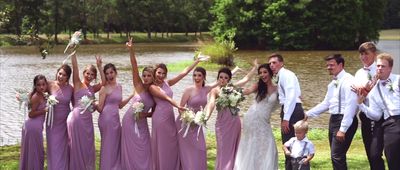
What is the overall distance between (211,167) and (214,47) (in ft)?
84.8

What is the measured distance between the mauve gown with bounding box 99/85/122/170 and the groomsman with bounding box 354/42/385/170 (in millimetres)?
3740

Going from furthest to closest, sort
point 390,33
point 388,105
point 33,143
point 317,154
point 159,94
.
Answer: point 390,33, point 317,154, point 33,143, point 159,94, point 388,105

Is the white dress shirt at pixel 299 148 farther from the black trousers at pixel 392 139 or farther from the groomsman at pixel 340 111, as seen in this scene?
the black trousers at pixel 392 139

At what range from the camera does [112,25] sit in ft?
282

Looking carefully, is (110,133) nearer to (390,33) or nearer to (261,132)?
(261,132)

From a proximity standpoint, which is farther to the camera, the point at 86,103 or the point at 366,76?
the point at 86,103

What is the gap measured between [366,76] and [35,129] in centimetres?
509

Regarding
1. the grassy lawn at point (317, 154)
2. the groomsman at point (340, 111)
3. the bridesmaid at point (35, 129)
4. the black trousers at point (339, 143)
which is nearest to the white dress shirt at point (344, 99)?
the groomsman at point (340, 111)

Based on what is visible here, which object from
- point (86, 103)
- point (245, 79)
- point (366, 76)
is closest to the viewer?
point (366, 76)

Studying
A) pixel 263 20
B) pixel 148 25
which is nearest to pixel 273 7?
pixel 263 20

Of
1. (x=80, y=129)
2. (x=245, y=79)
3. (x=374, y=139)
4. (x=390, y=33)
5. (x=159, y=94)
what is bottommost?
(x=80, y=129)

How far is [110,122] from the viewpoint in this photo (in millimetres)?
8695

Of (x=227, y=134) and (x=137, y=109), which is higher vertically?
(x=137, y=109)

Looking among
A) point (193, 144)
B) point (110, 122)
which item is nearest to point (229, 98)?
point (193, 144)
